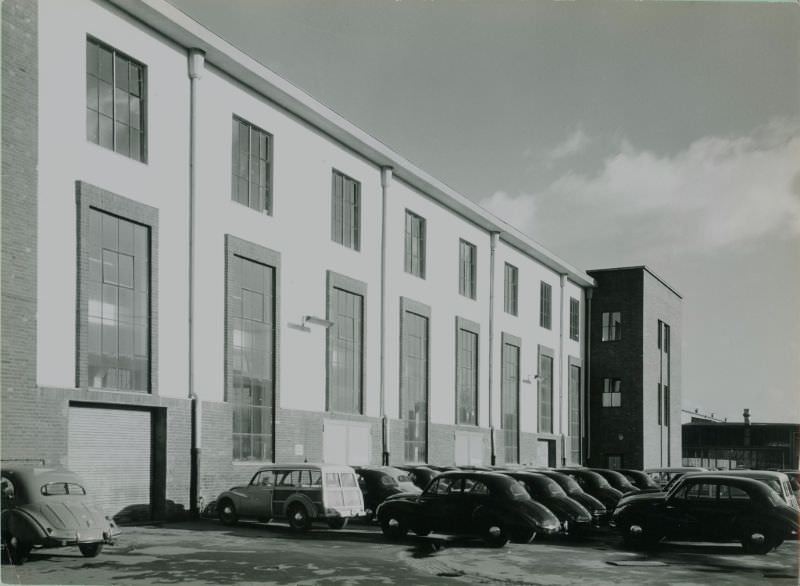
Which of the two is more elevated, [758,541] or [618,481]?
[758,541]

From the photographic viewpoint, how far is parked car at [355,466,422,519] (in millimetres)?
22234

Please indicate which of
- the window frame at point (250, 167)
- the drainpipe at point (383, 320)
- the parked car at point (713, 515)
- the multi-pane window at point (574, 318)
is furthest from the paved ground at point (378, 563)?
the multi-pane window at point (574, 318)

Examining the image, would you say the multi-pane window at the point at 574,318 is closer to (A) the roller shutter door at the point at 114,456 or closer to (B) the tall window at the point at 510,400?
(B) the tall window at the point at 510,400

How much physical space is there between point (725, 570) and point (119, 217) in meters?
14.3

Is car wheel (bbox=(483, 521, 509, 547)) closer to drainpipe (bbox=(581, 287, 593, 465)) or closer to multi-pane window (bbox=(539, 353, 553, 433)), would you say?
multi-pane window (bbox=(539, 353, 553, 433))

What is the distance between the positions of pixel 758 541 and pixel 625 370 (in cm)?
3648

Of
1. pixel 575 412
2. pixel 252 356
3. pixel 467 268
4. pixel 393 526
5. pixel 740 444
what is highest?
pixel 467 268

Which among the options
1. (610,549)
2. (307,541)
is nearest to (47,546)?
(307,541)

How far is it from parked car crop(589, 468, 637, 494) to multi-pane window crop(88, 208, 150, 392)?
1286cm

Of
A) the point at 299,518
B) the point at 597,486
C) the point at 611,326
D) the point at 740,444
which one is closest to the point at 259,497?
the point at 299,518

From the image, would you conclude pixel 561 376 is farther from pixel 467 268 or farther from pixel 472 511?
pixel 472 511

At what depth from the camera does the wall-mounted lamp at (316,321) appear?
27969mm

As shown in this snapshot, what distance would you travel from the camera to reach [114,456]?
2070 centimetres

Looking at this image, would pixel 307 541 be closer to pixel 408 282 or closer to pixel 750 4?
pixel 750 4
